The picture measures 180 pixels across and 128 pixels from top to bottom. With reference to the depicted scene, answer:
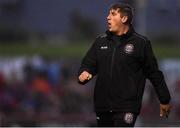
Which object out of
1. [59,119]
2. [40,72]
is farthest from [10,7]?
[59,119]

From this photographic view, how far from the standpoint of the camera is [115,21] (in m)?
6.58

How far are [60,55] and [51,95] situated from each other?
236cm

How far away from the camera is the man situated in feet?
21.4

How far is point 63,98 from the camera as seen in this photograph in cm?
1459

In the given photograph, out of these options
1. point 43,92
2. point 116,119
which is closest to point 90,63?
point 116,119

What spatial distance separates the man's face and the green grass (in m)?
10.2

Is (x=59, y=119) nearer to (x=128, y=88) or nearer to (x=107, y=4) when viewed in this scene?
(x=107, y=4)

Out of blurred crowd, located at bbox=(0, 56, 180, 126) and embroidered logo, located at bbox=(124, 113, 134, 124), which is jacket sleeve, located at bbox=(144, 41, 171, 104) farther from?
blurred crowd, located at bbox=(0, 56, 180, 126)

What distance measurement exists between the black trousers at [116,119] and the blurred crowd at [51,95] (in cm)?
669

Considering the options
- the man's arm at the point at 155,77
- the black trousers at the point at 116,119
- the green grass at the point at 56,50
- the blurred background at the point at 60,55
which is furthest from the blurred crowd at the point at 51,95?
the man's arm at the point at 155,77

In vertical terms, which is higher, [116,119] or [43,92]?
[116,119]

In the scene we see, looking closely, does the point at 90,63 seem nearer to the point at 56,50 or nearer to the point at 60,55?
the point at 60,55

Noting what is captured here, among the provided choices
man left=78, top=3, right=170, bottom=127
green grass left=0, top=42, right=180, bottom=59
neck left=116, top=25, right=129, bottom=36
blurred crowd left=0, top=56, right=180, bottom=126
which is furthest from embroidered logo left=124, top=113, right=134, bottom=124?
green grass left=0, top=42, right=180, bottom=59

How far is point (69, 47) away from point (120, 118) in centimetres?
1186
